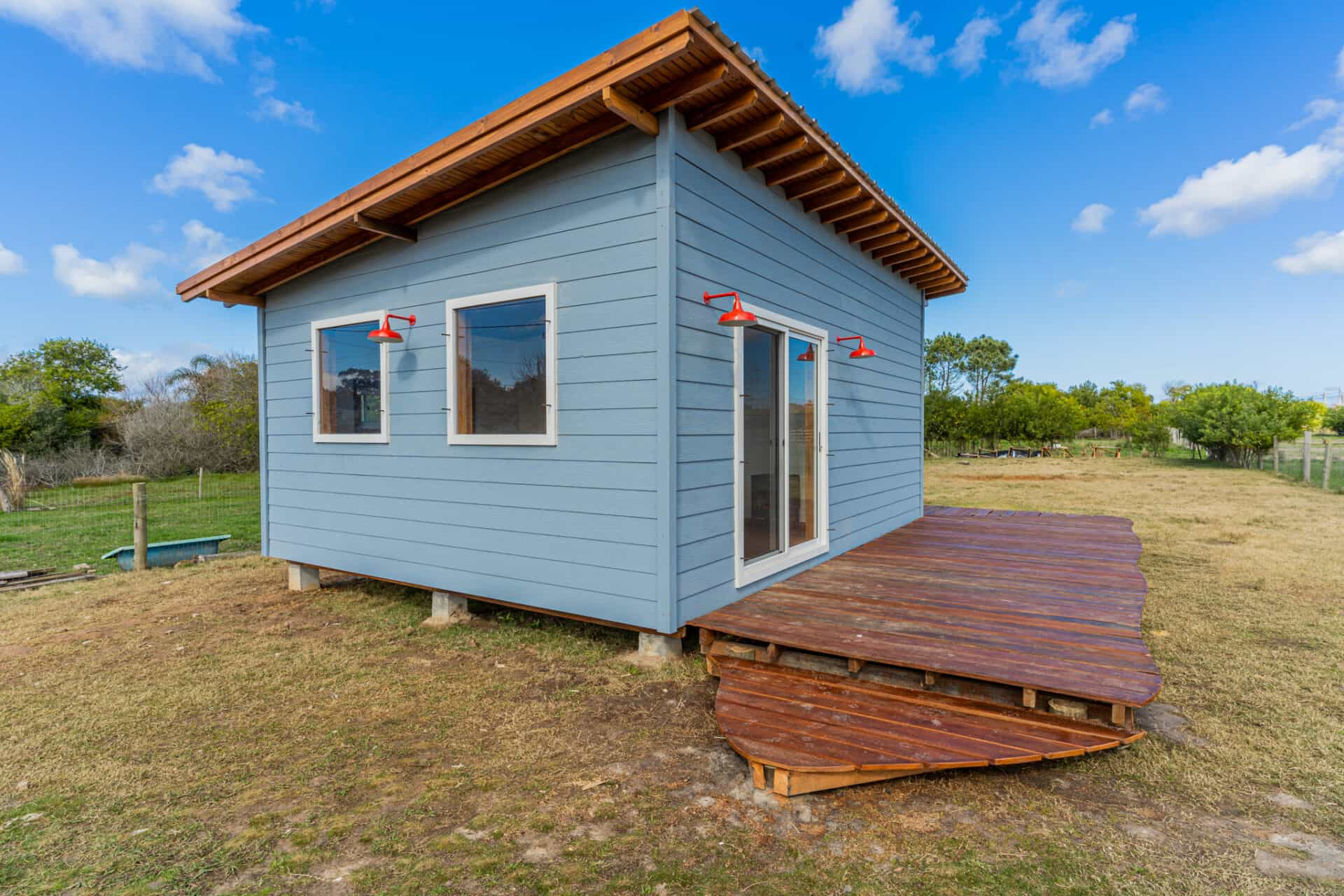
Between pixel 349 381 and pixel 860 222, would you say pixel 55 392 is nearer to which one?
pixel 349 381

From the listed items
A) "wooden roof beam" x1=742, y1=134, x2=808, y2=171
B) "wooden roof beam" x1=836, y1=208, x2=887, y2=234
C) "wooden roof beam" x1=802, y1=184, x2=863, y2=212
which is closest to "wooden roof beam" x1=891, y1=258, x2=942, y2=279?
"wooden roof beam" x1=836, y1=208, x2=887, y2=234

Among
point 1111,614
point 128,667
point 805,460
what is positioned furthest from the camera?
point 805,460

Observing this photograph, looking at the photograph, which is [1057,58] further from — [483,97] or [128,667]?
[128,667]

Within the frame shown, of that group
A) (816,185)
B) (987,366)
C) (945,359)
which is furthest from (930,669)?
(987,366)

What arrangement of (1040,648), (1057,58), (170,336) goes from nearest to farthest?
(1040,648), (1057,58), (170,336)

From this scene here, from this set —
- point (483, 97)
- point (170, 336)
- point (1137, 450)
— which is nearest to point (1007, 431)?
point (1137, 450)

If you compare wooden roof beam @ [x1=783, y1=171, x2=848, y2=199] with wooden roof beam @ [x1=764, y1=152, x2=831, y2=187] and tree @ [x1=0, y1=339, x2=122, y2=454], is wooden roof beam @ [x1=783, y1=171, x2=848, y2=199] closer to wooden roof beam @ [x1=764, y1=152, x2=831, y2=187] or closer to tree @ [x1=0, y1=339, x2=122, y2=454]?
wooden roof beam @ [x1=764, y1=152, x2=831, y2=187]

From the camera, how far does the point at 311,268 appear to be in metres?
4.95

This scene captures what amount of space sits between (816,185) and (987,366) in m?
43.7

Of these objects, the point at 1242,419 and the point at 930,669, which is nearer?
the point at 930,669

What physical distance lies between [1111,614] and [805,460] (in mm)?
2161

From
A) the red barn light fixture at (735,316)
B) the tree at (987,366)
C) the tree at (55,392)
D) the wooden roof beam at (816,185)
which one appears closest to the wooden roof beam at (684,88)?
the red barn light fixture at (735,316)

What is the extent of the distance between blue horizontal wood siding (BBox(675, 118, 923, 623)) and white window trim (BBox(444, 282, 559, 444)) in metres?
0.89

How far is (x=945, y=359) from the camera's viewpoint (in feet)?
137
